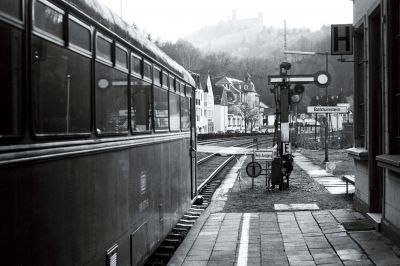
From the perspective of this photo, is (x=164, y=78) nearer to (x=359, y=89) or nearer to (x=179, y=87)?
(x=179, y=87)

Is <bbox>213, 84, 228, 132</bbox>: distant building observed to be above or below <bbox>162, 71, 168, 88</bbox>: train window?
above

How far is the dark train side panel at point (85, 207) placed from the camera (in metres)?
3.08

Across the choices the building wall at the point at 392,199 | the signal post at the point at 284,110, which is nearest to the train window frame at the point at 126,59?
the building wall at the point at 392,199

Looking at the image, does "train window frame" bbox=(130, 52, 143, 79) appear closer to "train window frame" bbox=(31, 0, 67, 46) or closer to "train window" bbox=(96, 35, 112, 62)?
"train window" bbox=(96, 35, 112, 62)

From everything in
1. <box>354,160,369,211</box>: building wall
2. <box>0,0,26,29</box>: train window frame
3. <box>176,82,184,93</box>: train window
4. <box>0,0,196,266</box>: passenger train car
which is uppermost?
<box>176,82,184,93</box>: train window

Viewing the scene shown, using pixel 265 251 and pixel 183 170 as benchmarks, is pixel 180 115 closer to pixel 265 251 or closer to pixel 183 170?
pixel 183 170

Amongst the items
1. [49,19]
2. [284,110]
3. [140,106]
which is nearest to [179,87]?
[140,106]

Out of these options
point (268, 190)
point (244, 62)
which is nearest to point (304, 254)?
point (268, 190)

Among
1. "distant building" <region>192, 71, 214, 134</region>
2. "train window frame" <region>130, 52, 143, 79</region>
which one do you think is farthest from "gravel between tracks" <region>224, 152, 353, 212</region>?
"distant building" <region>192, 71, 214, 134</region>

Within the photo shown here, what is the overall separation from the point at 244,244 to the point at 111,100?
411 centimetres

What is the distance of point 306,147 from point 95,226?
40.7 metres

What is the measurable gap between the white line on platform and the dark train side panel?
3.66 ft

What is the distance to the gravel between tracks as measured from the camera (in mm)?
12547

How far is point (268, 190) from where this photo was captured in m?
15.5
